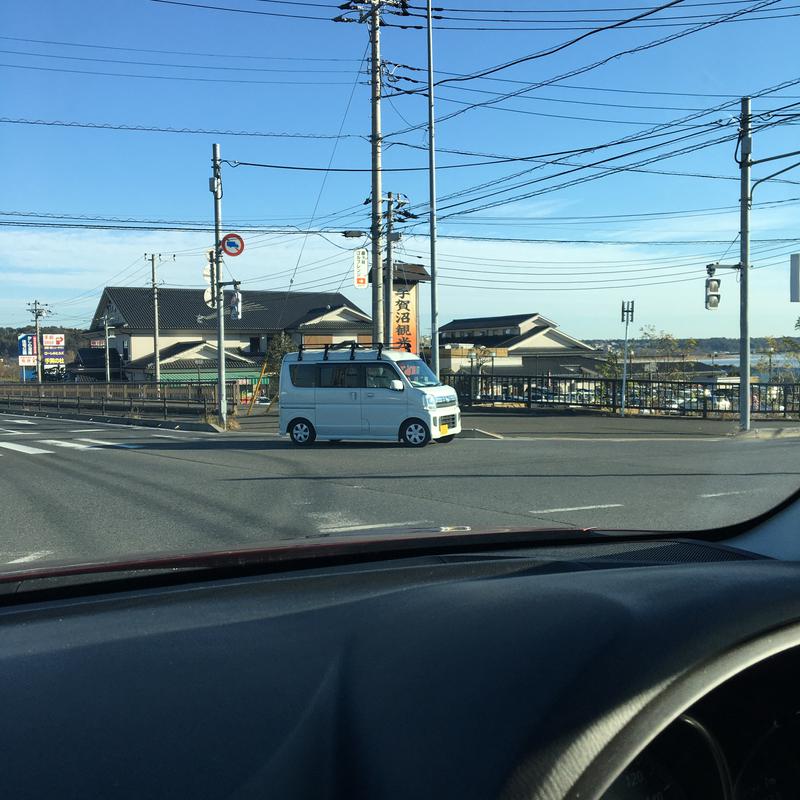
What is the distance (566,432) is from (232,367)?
37186mm

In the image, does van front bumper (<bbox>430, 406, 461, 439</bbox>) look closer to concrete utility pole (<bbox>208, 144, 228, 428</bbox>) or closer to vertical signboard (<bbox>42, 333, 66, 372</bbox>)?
concrete utility pole (<bbox>208, 144, 228, 428</bbox>)

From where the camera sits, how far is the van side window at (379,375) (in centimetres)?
1692

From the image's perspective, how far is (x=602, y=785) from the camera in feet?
3.69

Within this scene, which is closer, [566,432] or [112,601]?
[112,601]

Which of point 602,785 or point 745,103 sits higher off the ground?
point 745,103

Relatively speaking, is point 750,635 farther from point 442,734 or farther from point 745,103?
point 745,103

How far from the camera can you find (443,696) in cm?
125

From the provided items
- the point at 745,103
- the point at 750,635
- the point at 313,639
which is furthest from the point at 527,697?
the point at 745,103

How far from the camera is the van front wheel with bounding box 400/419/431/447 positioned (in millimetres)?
16734

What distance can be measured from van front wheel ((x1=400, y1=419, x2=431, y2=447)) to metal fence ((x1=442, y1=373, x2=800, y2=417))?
987 centimetres


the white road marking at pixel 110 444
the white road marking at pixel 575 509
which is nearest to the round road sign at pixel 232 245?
the white road marking at pixel 110 444

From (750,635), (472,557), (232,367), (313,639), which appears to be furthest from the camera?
(232,367)

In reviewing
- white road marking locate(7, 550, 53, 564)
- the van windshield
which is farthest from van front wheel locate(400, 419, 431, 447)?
white road marking locate(7, 550, 53, 564)

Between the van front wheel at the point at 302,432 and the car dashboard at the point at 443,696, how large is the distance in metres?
15.7
